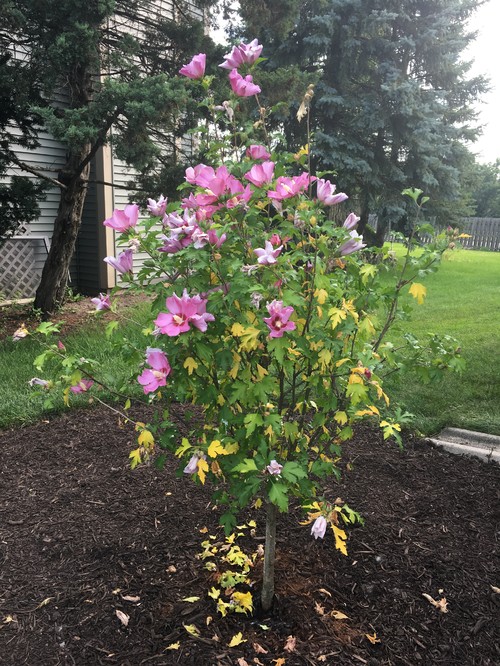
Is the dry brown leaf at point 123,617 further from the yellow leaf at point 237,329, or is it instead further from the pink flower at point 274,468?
the yellow leaf at point 237,329

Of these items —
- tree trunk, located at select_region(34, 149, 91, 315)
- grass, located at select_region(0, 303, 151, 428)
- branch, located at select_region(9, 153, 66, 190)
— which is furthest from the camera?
tree trunk, located at select_region(34, 149, 91, 315)

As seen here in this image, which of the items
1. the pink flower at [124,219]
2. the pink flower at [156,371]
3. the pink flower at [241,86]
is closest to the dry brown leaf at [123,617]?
the pink flower at [156,371]

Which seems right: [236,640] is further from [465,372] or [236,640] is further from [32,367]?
[32,367]

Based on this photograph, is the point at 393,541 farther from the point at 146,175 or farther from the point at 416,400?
the point at 146,175

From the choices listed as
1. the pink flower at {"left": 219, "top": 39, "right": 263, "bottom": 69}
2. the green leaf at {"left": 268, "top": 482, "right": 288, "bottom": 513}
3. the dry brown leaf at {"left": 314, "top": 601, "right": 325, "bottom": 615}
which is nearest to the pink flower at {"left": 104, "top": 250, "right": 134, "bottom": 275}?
the pink flower at {"left": 219, "top": 39, "right": 263, "bottom": 69}

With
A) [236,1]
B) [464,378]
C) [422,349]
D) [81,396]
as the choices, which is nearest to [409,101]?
[236,1]

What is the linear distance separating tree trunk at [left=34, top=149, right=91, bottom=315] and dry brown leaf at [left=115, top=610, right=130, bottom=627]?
5342 mm

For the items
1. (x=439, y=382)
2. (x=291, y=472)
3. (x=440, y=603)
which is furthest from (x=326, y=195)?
(x=440, y=603)

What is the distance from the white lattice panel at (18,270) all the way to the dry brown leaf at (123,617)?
6.44 meters

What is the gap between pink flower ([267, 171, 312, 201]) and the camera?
5.10 feet

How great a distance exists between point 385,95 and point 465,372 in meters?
9.66

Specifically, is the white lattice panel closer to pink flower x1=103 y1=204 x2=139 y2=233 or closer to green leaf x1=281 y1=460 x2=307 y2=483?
pink flower x1=103 y1=204 x2=139 y2=233

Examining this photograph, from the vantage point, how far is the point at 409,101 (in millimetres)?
12070

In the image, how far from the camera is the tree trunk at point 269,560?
6.52ft
